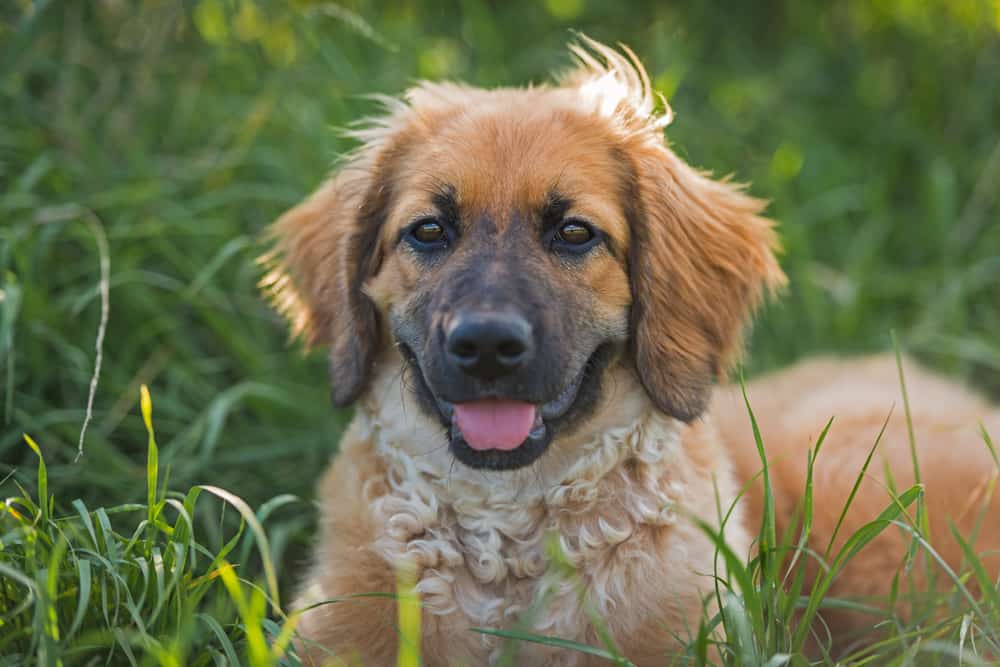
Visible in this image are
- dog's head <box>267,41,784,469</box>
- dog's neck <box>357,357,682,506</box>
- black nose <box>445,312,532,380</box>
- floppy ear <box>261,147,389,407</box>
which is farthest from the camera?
floppy ear <box>261,147,389,407</box>

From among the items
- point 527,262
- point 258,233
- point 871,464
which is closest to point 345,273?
point 527,262

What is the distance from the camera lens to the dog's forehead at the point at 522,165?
2992mm

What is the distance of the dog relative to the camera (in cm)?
288

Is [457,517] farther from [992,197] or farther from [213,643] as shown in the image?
[992,197]

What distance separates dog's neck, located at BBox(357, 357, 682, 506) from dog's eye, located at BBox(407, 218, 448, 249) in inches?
15.7

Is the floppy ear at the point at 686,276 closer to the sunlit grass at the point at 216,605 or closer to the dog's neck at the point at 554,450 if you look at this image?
the dog's neck at the point at 554,450

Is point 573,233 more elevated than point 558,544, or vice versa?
point 573,233

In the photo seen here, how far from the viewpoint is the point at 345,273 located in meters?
3.29

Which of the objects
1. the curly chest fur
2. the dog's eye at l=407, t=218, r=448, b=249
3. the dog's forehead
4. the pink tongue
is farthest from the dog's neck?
the dog's forehead

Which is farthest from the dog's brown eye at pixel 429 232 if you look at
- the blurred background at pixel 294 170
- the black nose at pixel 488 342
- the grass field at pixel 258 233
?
the blurred background at pixel 294 170

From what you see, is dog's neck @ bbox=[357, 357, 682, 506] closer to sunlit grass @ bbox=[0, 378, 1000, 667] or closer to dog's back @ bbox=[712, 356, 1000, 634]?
sunlit grass @ bbox=[0, 378, 1000, 667]

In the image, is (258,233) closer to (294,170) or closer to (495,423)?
(294,170)

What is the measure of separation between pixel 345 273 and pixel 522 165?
0.70 meters

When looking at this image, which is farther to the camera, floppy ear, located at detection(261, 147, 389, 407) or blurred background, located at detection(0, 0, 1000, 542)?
blurred background, located at detection(0, 0, 1000, 542)
